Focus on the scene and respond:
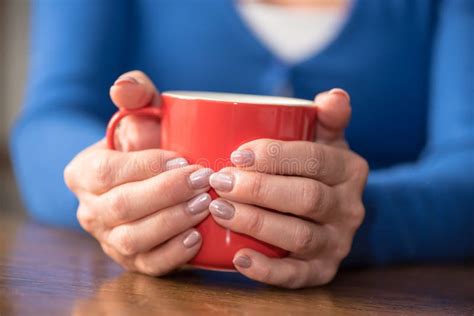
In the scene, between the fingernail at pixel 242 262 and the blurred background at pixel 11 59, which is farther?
the blurred background at pixel 11 59

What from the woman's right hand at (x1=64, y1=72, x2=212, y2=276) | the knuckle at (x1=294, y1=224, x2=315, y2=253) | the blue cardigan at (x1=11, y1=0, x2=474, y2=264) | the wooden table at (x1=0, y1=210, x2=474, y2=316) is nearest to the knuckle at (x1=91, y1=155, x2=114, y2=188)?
the woman's right hand at (x1=64, y1=72, x2=212, y2=276)

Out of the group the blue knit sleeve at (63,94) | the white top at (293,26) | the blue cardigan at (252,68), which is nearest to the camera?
the blue knit sleeve at (63,94)

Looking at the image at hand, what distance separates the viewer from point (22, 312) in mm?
521

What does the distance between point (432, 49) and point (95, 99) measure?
68cm

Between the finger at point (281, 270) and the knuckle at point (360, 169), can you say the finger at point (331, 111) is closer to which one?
the knuckle at point (360, 169)

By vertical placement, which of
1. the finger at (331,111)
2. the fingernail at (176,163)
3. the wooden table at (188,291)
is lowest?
the wooden table at (188,291)

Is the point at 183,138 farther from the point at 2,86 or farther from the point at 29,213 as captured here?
the point at 2,86

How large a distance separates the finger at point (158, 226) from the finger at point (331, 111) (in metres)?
0.17

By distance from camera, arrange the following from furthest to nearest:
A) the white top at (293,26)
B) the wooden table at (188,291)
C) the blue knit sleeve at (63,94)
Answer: the white top at (293,26) < the blue knit sleeve at (63,94) < the wooden table at (188,291)

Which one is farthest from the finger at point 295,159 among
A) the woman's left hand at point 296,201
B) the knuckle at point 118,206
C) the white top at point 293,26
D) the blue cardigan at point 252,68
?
the white top at point 293,26

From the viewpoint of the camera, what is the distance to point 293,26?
1300 mm

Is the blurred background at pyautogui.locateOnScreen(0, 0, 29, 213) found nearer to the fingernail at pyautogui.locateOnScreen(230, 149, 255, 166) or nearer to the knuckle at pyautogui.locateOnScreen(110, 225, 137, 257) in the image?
the knuckle at pyautogui.locateOnScreen(110, 225, 137, 257)

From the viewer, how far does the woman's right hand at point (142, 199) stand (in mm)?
644

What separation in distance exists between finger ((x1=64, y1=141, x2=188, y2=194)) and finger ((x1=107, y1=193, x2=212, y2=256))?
42 millimetres
